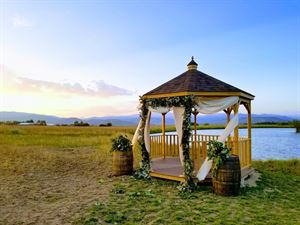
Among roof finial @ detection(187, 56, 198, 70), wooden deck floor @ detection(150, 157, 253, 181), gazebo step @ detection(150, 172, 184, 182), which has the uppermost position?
roof finial @ detection(187, 56, 198, 70)

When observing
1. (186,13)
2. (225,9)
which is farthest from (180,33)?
(225,9)

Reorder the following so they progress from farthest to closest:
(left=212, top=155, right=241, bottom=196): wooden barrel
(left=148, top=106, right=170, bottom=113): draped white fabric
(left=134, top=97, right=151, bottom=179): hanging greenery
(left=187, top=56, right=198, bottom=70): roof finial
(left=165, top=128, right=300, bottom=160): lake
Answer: (left=165, top=128, right=300, bottom=160): lake → (left=187, top=56, right=198, bottom=70): roof finial → (left=134, top=97, right=151, bottom=179): hanging greenery → (left=148, top=106, right=170, bottom=113): draped white fabric → (left=212, top=155, right=241, bottom=196): wooden barrel

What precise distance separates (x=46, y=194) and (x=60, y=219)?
225 cm

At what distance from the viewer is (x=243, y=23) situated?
12695 millimetres

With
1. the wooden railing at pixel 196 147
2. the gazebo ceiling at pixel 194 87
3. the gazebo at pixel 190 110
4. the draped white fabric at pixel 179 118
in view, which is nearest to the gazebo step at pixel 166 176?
the gazebo at pixel 190 110

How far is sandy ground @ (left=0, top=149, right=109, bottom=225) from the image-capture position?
523 centimetres

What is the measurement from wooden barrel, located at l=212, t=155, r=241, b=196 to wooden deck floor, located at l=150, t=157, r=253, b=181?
0.93 m

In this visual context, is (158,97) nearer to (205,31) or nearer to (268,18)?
(205,31)

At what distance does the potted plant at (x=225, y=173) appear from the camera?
6.41m

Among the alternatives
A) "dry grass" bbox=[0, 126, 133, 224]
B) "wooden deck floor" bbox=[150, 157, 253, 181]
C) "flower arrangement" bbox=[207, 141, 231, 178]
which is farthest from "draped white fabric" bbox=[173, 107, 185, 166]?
"dry grass" bbox=[0, 126, 133, 224]

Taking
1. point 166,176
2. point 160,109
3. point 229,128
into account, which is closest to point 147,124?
point 160,109

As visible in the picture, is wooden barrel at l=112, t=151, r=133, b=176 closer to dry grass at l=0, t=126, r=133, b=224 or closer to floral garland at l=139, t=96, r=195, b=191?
dry grass at l=0, t=126, r=133, b=224

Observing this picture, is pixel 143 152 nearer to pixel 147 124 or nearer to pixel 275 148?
pixel 147 124

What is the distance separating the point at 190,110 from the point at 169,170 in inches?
90.6
